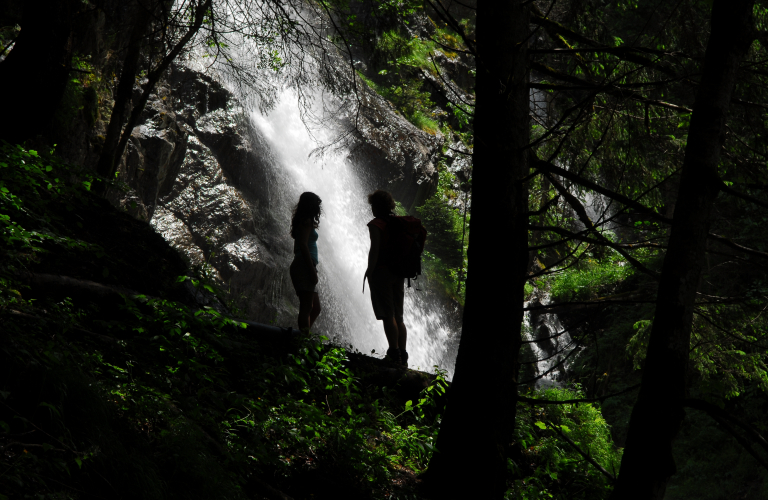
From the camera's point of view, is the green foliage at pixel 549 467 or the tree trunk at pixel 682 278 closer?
the tree trunk at pixel 682 278

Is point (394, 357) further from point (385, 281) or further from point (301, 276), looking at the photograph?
point (301, 276)

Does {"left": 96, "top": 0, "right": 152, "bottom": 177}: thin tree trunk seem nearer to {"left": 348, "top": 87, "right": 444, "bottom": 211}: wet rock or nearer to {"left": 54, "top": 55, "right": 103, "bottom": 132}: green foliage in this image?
{"left": 54, "top": 55, "right": 103, "bottom": 132}: green foliage

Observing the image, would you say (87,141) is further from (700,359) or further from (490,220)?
(700,359)

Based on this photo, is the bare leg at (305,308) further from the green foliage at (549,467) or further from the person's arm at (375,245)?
the green foliage at (549,467)

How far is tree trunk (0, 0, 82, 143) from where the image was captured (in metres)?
3.60

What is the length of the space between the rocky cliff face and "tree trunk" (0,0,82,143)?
5.38m

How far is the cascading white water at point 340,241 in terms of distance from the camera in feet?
39.9

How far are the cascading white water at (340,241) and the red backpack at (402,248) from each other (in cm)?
647

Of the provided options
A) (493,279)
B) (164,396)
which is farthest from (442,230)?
(164,396)

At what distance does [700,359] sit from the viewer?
700cm

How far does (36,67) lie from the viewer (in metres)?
3.62

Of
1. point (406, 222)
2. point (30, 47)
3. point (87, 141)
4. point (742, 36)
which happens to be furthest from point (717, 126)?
point (87, 141)

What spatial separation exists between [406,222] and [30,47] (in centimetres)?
332

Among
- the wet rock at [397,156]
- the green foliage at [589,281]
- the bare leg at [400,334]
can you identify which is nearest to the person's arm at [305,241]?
the bare leg at [400,334]
